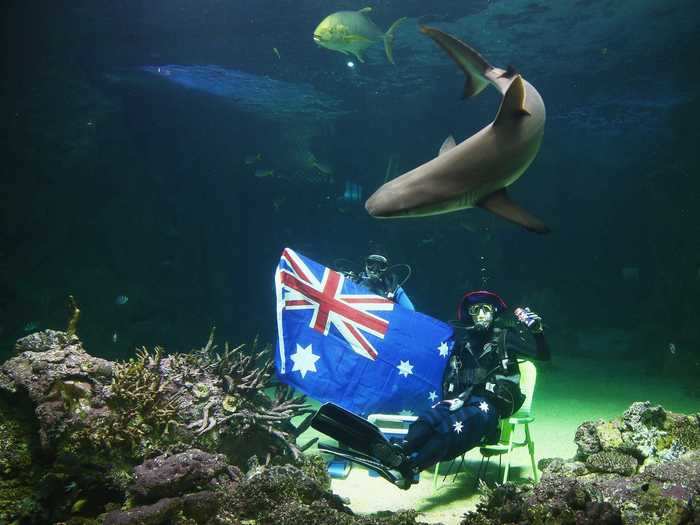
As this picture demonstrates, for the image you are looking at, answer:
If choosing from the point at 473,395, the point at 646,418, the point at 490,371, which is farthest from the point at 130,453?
the point at 646,418

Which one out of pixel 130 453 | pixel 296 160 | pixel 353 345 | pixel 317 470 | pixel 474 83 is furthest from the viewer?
pixel 296 160

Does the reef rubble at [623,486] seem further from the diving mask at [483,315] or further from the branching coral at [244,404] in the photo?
the branching coral at [244,404]

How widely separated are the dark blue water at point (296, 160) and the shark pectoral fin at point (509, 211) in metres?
11.1

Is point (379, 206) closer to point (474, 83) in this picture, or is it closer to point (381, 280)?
point (474, 83)

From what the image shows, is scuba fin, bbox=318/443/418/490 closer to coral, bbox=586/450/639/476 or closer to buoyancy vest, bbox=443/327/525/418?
buoyancy vest, bbox=443/327/525/418

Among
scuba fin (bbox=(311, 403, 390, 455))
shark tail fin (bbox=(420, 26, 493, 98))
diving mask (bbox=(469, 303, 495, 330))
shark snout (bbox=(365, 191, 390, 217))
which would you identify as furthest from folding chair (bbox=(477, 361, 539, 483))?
shark tail fin (bbox=(420, 26, 493, 98))

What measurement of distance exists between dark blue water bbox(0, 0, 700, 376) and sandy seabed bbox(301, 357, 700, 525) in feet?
11.0

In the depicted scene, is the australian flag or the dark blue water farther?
the dark blue water

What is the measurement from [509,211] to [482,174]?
0.82ft

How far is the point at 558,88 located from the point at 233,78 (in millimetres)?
12045

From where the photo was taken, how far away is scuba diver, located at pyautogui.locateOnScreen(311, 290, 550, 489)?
4469 millimetres

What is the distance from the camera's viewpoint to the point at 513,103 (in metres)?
2.38

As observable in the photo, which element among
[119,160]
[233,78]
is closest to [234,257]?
[119,160]

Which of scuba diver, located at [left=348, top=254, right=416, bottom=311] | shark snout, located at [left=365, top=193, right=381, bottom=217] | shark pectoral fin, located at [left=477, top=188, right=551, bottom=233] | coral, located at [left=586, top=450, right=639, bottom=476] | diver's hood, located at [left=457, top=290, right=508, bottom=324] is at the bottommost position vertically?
coral, located at [left=586, top=450, right=639, bottom=476]
